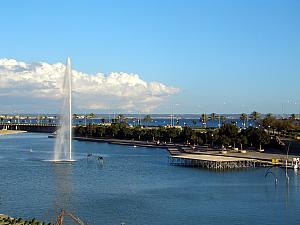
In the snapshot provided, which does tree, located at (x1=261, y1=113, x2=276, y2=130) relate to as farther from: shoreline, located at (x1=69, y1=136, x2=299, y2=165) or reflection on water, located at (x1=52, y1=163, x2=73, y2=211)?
reflection on water, located at (x1=52, y1=163, x2=73, y2=211)

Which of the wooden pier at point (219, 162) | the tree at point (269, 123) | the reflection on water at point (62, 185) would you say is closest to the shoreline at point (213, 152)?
the wooden pier at point (219, 162)

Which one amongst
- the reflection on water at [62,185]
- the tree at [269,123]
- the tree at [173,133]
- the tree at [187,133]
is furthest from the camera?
the tree at [269,123]

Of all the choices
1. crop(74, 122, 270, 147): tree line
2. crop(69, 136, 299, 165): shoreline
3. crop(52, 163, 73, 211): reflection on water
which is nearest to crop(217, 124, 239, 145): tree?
crop(74, 122, 270, 147): tree line

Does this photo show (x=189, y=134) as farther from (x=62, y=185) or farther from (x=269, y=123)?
(x=62, y=185)

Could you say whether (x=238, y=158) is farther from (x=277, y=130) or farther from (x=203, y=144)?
(x=277, y=130)

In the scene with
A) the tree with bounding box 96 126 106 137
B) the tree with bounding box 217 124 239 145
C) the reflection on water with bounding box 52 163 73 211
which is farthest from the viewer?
the tree with bounding box 96 126 106 137

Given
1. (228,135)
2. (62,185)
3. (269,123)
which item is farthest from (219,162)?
(269,123)

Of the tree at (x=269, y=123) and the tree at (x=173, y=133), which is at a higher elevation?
the tree at (x=269, y=123)

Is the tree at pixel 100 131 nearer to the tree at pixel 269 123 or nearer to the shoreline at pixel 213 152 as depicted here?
the shoreline at pixel 213 152

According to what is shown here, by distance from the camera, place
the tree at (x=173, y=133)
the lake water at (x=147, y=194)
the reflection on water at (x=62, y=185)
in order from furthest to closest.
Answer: the tree at (x=173, y=133) → the reflection on water at (x=62, y=185) → the lake water at (x=147, y=194)

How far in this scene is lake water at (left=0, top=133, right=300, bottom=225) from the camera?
39.8m

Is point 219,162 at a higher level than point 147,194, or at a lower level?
higher

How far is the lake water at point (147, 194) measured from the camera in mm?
39750

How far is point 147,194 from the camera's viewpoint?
4906 centimetres
